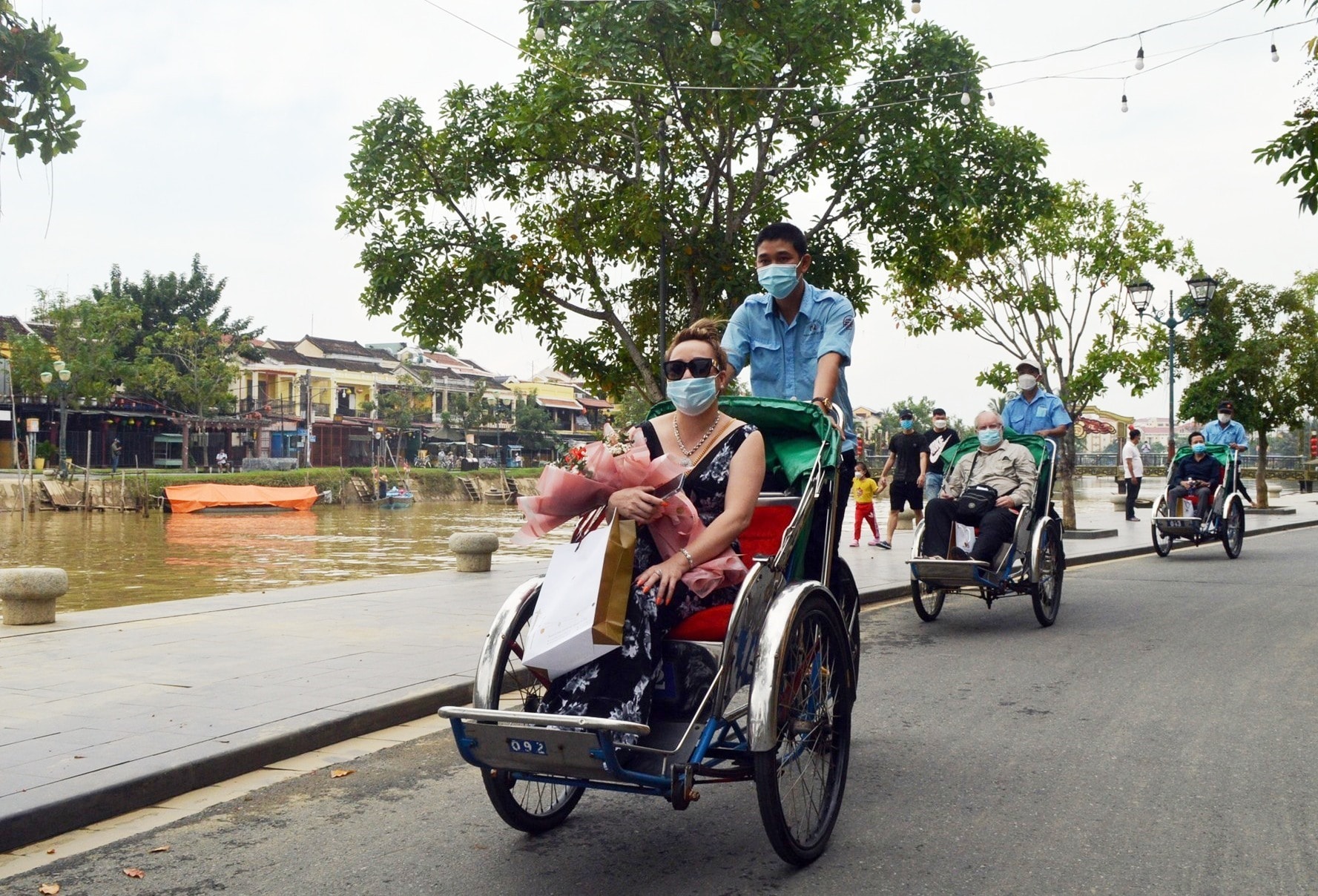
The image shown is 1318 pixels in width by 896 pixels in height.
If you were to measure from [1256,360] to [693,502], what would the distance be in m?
27.8

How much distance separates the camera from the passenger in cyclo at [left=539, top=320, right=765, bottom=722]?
3.48m

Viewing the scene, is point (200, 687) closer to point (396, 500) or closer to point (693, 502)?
point (693, 502)

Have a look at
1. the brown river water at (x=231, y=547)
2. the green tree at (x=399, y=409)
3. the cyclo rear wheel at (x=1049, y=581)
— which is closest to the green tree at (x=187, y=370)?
the brown river water at (x=231, y=547)

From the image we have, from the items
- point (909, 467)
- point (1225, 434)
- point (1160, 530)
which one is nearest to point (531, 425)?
point (909, 467)

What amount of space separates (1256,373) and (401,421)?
5213cm

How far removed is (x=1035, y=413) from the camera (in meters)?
10.2

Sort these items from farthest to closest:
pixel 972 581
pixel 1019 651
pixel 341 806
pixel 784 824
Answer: pixel 972 581, pixel 1019 651, pixel 341 806, pixel 784 824

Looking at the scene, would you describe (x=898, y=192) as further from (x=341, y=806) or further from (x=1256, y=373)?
(x=1256, y=373)

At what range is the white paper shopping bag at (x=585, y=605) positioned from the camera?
3.42 m

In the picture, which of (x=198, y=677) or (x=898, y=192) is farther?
(x=898, y=192)

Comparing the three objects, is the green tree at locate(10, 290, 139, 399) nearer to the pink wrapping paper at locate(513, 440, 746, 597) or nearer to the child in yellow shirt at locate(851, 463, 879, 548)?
the child in yellow shirt at locate(851, 463, 879, 548)

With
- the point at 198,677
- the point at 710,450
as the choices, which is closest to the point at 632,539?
the point at 710,450

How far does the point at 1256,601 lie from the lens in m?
10.5

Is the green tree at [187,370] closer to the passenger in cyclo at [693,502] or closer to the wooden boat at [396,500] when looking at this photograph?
the wooden boat at [396,500]
